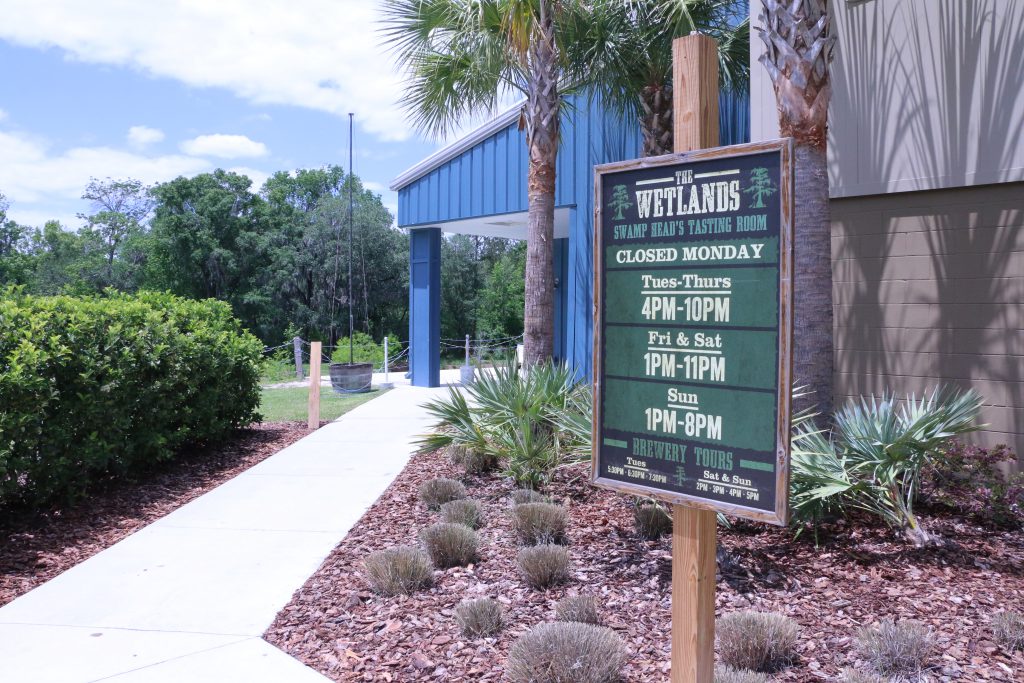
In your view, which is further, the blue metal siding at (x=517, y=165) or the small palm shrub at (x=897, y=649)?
the blue metal siding at (x=517, y=165)

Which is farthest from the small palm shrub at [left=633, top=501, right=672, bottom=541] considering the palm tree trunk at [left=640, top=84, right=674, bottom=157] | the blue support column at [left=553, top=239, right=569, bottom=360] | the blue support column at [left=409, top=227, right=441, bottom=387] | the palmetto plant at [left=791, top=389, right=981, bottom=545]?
the blue support column at [left=553, top=239, right=569, bottom=360]

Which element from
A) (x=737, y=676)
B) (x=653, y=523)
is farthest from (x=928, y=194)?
(x=737, y=676)

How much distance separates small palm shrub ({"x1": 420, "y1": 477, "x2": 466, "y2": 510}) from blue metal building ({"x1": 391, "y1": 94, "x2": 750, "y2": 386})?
5.07 metres

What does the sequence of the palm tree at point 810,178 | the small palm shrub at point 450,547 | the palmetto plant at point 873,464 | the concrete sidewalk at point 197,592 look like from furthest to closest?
the palm tree at point 810,178, the small palm shrub at point 450,547, the palmetto plant at point 873,464, the concrete sidewalk at point 197,592

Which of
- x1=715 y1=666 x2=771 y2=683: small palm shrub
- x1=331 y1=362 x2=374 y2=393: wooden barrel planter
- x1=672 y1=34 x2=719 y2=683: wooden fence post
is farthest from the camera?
x1=331 y1=362 x2=374 y2=393: wooden barrel planter

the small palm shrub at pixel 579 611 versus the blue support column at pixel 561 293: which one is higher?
the blue support column at pixel 561 293

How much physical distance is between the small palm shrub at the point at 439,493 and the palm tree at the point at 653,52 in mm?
5974

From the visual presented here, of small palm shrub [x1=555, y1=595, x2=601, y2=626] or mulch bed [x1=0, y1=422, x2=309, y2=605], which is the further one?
mulch bed [x1=0, y1=422, x2=309, y2=605]

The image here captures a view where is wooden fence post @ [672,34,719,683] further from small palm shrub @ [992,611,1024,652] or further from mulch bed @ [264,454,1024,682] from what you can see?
small palm shrub @ [992,611,1024,652]

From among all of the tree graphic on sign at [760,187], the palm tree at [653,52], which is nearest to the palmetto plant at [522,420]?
the tree graphic on sign at [760,187]

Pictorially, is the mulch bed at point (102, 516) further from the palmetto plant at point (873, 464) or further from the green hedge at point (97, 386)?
the palmetto plant at point (873, 464)

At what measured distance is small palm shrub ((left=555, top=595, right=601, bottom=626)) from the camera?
405 centimetres

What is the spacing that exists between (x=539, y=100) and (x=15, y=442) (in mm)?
6450

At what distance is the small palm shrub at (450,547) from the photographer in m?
5.13
